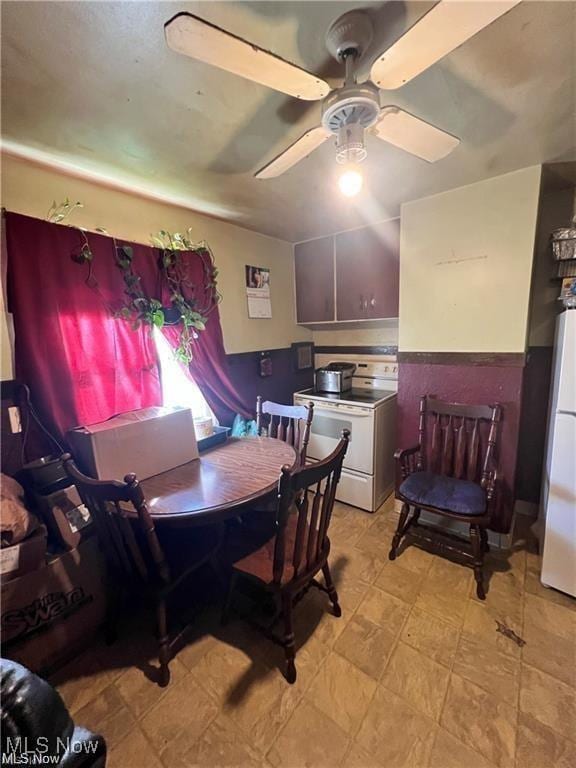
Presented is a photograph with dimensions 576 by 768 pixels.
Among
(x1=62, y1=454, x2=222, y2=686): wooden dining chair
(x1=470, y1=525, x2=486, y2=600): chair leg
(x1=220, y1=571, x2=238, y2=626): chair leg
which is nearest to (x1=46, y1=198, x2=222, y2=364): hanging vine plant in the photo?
(x1=62, y1=454, x2=222, y2=686): wooden dining chair

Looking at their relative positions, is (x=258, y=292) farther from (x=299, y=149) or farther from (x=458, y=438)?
(x=458, y=438)

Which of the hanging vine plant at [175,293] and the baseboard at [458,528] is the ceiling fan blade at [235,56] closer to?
the hanging vine plant at [175,293]

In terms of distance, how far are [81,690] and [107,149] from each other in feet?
7.91

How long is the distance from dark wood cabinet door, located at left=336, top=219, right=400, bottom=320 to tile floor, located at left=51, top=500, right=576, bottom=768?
204 centimetres

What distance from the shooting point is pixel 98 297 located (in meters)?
1.74

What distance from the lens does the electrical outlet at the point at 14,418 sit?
150cm

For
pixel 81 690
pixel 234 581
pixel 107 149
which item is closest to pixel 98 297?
pixel 107 149

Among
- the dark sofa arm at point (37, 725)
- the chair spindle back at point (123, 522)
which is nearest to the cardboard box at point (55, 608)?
the chair spindle back at point (123, 522)

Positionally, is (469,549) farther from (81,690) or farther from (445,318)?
(81,690)

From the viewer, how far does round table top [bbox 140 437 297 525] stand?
4.27 ft

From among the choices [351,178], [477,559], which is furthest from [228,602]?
[351,178]

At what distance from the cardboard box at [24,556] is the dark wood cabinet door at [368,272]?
2.53 metres

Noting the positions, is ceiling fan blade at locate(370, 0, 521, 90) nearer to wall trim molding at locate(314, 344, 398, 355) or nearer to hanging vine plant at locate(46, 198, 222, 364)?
hanging vine plant at locate(46, 198, 222, 364)

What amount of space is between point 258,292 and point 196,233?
698 millimetres
